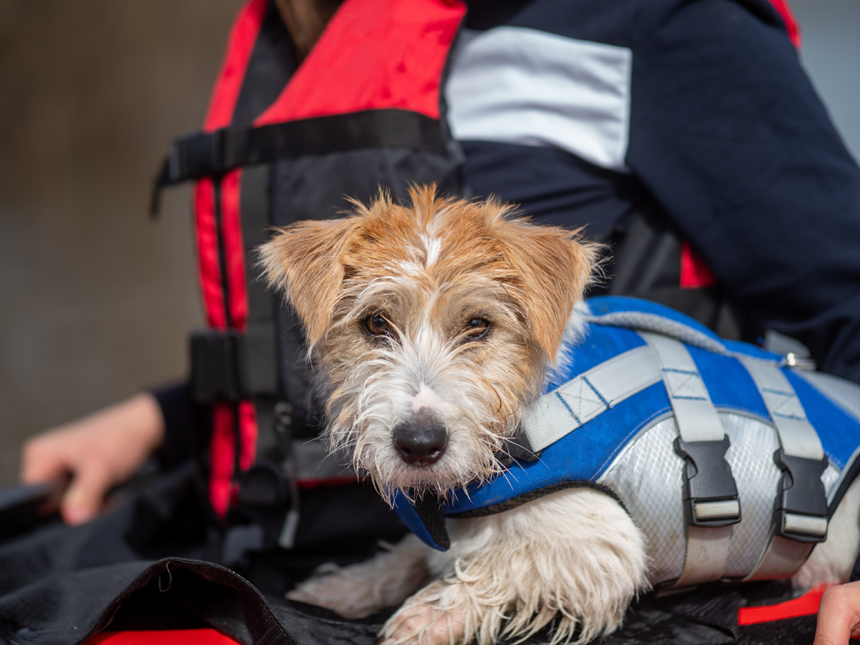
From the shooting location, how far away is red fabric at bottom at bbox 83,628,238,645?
1.08 metres

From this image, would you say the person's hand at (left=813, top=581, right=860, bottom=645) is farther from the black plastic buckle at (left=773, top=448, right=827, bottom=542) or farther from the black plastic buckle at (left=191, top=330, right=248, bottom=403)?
the black plastic buckle at (left=191, top=330, right=248, bottom=403)

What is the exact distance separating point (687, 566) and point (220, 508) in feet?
5.30

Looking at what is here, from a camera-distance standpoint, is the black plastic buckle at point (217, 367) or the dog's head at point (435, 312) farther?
the black plastic buckle at point (217, 367)

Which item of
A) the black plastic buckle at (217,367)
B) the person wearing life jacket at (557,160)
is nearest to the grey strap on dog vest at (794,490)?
the person wearing life jacket at (557,160)

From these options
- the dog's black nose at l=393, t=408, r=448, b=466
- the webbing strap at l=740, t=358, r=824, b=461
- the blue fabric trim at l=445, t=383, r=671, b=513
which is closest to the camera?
the dog's black nose at l=393, t=408, r=448, b=466

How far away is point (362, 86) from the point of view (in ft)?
5.46

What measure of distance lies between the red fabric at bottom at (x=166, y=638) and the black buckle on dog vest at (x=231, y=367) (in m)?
0.77

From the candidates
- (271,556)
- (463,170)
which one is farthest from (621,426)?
(271,556)

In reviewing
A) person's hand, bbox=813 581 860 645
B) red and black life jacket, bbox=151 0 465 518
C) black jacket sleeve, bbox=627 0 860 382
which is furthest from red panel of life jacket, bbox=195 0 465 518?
person's hand, bbox=813 581 860 645

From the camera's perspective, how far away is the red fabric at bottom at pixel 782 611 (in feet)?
4.19

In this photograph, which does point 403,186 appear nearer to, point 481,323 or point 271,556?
point 481,323

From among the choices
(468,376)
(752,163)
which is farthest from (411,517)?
(752,163)

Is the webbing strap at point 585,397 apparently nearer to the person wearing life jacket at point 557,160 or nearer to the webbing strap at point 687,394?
the webbing strap at point 687,394

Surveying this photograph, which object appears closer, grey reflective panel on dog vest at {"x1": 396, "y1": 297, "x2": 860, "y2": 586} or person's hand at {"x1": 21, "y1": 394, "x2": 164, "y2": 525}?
grey reflective panel on dog vest at {"x1": 396, "y1": 297, "x2": 860, "y2": 586}
